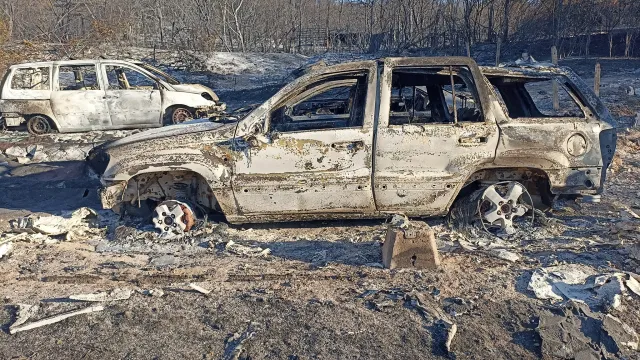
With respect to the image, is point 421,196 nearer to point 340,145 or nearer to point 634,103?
point 340,145

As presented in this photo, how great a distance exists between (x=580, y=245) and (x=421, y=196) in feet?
4.92

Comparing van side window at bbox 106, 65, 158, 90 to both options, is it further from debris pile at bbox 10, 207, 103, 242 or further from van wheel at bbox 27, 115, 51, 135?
debris pile at bbox 10, 207, 103, 242

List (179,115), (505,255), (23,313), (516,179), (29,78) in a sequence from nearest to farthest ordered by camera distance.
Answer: (23,313)
(505,255)
(516,179)
(179,115)
(29,78)

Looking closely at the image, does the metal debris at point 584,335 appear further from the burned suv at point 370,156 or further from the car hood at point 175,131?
the car hood at point 175,131

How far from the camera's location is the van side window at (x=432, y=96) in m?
5.45

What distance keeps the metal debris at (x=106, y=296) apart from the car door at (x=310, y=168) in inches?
56.5

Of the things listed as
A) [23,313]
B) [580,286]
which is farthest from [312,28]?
[23,313]

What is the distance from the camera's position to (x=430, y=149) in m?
5.17

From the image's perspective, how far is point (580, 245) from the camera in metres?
5.09

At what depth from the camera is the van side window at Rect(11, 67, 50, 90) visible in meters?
11.9

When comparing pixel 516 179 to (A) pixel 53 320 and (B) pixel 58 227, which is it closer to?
(A) pixel 53 320

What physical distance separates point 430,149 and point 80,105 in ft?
29.2

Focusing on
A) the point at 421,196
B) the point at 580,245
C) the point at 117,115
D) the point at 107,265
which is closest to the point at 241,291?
the point at 107,265

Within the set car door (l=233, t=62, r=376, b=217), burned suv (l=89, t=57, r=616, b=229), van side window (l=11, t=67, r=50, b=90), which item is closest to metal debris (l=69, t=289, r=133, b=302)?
burned suv (l=89, t=57, r=616, b=229)
